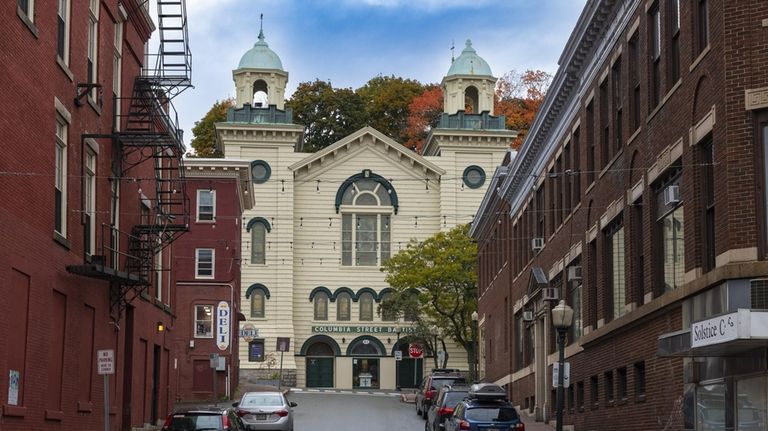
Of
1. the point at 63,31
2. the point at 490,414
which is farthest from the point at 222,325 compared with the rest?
the point at 63,31

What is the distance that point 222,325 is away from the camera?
6350cm

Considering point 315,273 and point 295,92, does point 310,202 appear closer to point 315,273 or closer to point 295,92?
point 315,273

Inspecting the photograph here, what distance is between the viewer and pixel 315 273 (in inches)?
3327

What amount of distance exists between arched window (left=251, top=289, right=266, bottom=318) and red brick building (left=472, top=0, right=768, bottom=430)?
128 feet

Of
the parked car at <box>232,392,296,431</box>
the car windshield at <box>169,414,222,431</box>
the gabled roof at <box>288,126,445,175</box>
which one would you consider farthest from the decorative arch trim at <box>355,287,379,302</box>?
the car windshield at <box>169,414,222,431</box>

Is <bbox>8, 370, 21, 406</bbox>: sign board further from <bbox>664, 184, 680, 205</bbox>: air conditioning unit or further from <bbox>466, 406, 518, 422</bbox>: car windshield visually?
<bbox>664, 184, 680, 205</bbox>: air conditioning unit

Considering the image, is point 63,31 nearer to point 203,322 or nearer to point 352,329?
point 203,322

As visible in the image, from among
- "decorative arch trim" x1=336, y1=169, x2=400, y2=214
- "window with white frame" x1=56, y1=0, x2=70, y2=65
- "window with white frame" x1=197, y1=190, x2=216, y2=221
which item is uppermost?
"decorative arch trim" x1=336, y1=169, x2=400, y2=214

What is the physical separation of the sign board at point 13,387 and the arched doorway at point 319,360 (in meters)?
59.5

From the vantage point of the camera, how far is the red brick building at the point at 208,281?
64.1 metres

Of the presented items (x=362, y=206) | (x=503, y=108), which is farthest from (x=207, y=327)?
(x=503, y=108)

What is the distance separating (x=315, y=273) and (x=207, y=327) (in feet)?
66.4

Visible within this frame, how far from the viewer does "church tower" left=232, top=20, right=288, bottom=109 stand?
86250 mm

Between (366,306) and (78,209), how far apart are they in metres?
56.4
